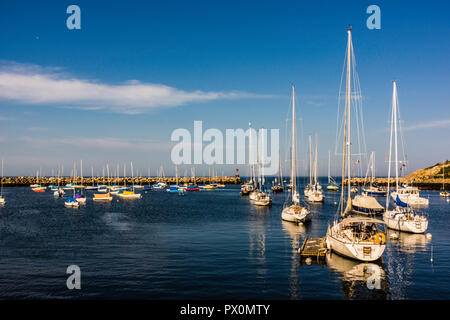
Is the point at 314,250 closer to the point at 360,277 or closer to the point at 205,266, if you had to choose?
the point at 360,277

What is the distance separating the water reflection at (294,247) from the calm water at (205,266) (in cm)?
7

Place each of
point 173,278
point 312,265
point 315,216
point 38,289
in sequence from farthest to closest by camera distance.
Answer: point 315,216, point 312,265, point 173,278, point 38,289

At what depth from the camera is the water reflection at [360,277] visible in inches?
834

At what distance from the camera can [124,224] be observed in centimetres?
5225

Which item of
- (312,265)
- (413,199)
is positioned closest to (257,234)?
(312,265)

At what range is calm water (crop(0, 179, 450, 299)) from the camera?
21688 millimetres

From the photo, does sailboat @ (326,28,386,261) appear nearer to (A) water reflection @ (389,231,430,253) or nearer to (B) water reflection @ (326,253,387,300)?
(B) water reflection @ (326,253,387,300)

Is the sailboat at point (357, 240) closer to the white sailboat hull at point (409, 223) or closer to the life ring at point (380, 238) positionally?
the life ring at point (380, 238)

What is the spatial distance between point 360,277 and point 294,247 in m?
10.7

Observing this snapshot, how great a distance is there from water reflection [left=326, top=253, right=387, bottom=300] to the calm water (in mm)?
64

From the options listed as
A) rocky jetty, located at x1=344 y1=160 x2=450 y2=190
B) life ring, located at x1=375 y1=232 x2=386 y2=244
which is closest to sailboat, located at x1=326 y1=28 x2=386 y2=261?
life ring, located at x1=375 y1=232 x2=386 y2=244

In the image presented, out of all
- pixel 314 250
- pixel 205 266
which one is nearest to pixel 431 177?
pixel 314 250
